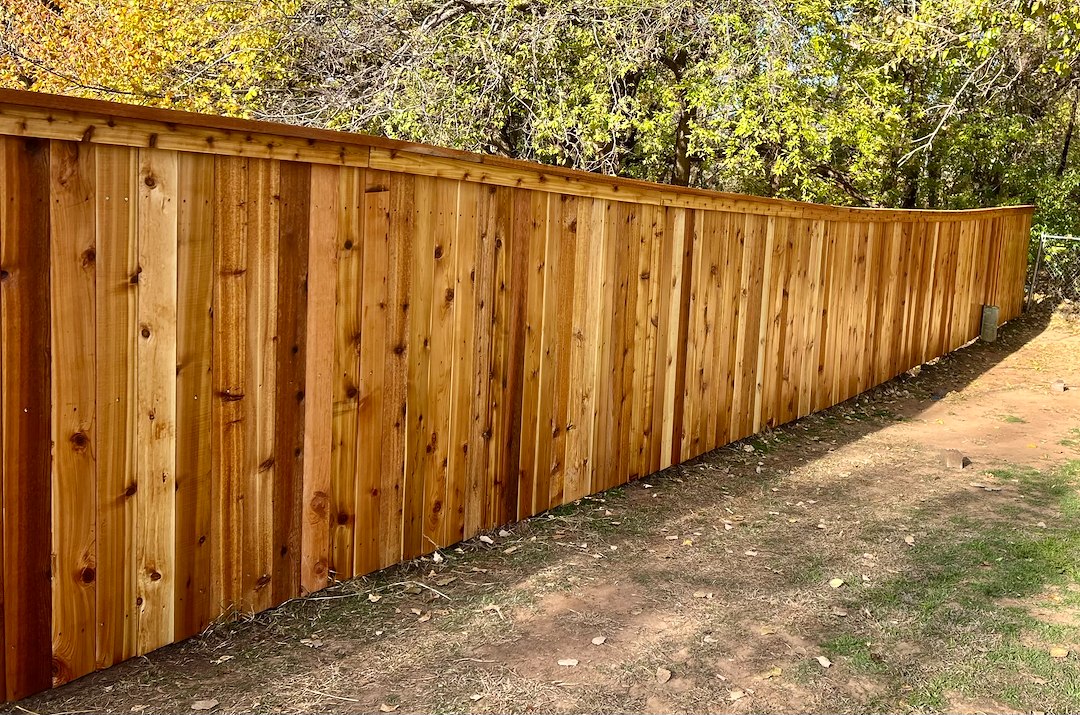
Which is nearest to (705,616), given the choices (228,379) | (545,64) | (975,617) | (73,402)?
(975,617)

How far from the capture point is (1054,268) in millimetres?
15273

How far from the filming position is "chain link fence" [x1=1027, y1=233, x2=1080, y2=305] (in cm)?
1504

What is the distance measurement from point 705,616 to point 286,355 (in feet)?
6.35

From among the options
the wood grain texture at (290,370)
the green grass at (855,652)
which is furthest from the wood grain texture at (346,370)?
the green grass at (855,652)

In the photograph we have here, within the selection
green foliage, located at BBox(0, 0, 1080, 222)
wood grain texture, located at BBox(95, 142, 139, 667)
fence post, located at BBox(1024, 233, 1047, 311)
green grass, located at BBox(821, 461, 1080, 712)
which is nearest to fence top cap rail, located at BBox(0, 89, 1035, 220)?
wood grain texture, located at BBox(95, 142, 139, 667)

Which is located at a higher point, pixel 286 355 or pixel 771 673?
pixel 286 355

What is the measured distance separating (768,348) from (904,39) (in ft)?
18.6

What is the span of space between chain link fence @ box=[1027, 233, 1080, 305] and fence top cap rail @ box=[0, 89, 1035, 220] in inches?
350

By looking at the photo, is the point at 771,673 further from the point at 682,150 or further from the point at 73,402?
the point at 682,150

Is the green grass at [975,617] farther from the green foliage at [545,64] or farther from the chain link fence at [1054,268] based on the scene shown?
the chain link fence at [1054,268]

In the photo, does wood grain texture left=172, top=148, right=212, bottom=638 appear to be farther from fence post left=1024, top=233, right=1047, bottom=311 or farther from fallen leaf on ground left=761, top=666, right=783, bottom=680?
fence post left=1024, top=233, right=1047, bottom=311

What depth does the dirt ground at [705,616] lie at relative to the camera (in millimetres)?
3232

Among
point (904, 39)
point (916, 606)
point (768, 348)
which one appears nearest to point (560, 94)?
point (904, 39)

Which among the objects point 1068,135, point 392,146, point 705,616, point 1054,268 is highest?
point 1068,135
